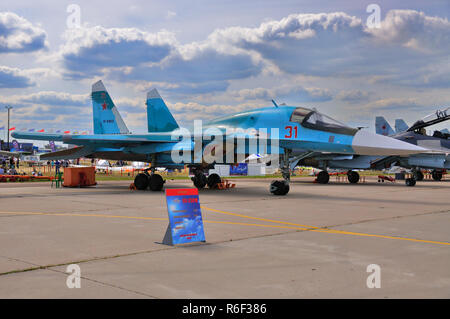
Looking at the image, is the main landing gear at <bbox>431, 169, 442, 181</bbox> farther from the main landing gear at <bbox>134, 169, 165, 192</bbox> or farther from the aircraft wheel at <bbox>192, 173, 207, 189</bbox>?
the main landing gear at <bbox>134, 169, 165, 192</bbox>

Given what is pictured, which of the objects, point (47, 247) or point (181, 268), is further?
point (47, 247)

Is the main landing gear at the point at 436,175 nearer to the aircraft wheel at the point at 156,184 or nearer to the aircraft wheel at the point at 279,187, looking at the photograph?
the aircraft wheel at the point at 279,187

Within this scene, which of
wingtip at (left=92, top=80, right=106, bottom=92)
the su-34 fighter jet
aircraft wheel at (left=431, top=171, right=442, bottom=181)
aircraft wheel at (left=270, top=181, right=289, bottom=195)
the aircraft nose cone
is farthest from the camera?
aircraft wheel at (left=431, top=171, right=442, bottom=181)

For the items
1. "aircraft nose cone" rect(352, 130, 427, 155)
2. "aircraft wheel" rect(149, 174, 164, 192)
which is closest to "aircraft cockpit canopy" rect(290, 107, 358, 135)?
"aircraft nose cone" rect(352, 130, 427, 155)

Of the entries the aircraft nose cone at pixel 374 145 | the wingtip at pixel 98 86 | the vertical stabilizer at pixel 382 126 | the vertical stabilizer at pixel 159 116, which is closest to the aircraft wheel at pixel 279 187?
the aircraft nose cone at pixel 374 145

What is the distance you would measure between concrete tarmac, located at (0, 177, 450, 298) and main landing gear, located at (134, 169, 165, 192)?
700 cm

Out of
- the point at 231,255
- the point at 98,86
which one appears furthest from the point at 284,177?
the point at 98,86

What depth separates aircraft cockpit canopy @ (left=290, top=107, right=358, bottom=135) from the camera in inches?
536

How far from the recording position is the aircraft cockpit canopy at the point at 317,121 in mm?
13609

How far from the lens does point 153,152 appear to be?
17453 mm
